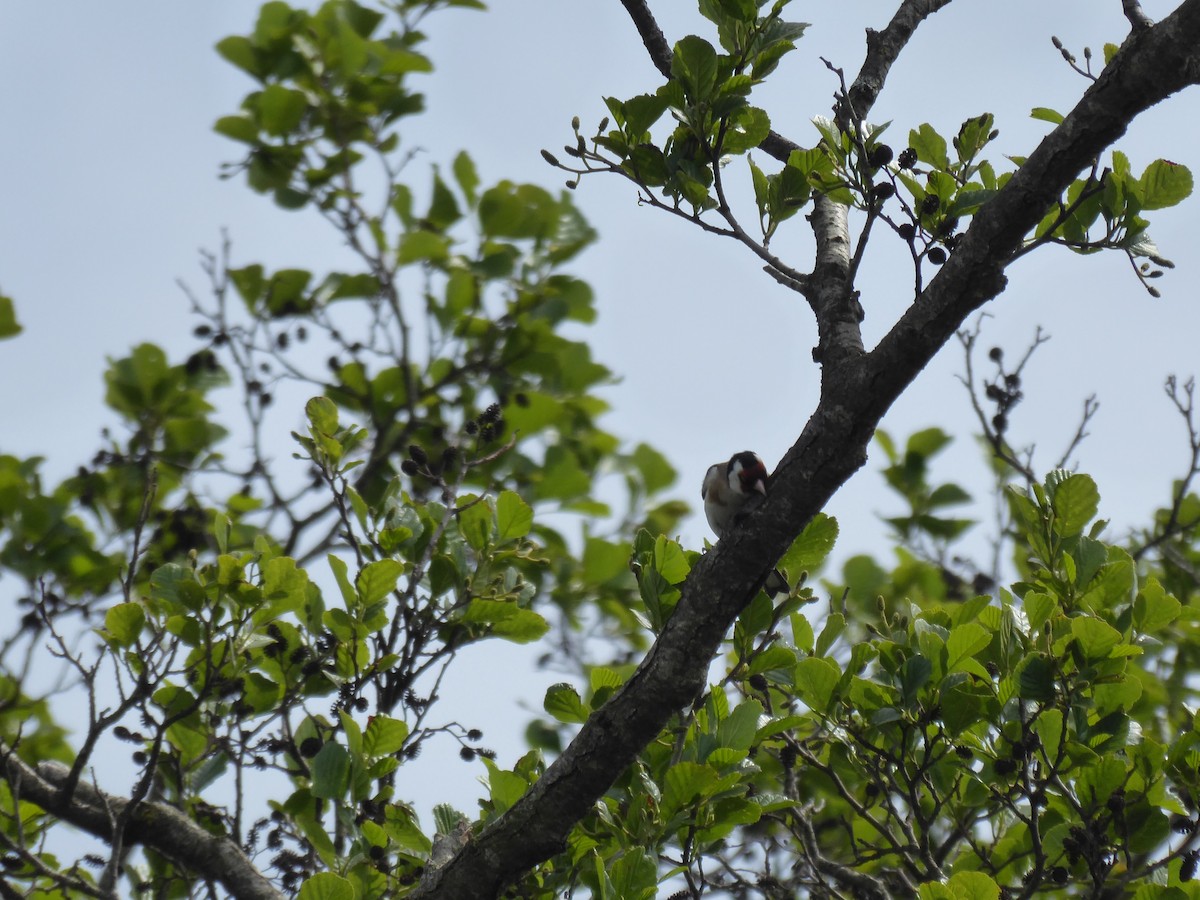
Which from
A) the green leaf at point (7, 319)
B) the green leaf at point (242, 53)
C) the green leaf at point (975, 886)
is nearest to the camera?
the green leaf at point (975, 886)

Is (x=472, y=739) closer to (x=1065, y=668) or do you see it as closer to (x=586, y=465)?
(x=1065, y=668)

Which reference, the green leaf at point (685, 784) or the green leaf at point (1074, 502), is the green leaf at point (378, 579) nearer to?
the green leaf at point (685, 784)

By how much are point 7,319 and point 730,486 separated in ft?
11.6

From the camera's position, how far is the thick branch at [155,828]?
3.70 m

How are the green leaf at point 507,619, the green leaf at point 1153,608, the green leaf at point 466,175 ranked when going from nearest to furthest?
1. the green leaf at point 1153,608
2. the green leaf at point 507,619
3. the green leaf at point 466,175

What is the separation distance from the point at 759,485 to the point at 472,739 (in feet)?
3.97

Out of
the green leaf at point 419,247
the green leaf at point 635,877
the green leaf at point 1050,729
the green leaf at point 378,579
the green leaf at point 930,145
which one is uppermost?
the green leaf at point 419,247

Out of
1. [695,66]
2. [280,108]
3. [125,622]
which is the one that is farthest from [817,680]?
[280,108]

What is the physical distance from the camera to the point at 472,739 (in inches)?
155

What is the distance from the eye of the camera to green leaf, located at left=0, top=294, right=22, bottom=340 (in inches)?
219

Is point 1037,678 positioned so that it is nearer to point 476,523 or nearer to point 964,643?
point 964,643

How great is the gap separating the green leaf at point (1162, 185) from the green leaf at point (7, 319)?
4.76m

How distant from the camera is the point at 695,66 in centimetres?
290

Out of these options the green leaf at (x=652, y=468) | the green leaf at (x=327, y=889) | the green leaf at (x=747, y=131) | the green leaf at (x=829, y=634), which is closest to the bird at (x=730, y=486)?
the green leaf at (x=829, y=634)
